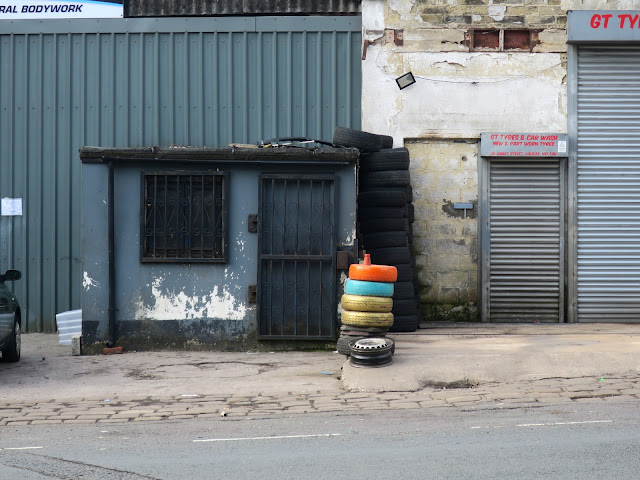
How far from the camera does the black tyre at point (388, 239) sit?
12414 mm

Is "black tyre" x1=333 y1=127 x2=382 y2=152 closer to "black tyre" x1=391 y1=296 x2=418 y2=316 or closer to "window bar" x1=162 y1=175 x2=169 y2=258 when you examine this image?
"black tyre" x1=391 y1=296 x2=418 y2=316

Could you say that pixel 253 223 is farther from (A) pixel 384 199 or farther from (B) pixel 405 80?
(B) pixel 405 80

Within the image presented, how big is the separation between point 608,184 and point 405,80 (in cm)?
356

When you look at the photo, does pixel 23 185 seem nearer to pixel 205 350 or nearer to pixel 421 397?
pixel 205 350

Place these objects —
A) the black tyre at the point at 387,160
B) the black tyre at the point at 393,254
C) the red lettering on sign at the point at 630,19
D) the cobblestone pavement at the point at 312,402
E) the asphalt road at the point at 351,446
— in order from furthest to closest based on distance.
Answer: the red lettering on sign at the point at 630,19
the black tyre at the point at 387,160
the black tyre at the point at 393,254
the cobblestone pavement at the point at 312,402
the asphalt road at the point at 351,446

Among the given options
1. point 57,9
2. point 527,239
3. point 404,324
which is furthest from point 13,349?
point 527,239

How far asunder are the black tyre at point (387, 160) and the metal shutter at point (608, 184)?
3.16 m

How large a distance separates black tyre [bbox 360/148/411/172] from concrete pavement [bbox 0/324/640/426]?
250cm

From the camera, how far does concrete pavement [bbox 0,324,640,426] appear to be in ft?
27.6

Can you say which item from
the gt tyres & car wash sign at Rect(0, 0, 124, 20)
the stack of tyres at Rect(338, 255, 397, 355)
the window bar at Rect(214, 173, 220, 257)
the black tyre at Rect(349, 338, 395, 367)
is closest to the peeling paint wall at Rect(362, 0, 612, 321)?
the window bar at Rect(214, 173, 220, 257)

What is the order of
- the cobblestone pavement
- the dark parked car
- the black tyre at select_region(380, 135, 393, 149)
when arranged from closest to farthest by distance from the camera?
the cobblestone pavement < the dark parked car < the black tyre at select_region(380, 135, 393, 149)

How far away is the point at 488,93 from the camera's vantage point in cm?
1405

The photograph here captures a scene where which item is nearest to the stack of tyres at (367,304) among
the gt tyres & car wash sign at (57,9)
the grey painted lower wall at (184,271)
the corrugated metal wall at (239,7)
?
the grey painted lower wall at (184,271)

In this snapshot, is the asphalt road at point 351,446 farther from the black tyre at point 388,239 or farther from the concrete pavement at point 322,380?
the black tyre at point 388,239
